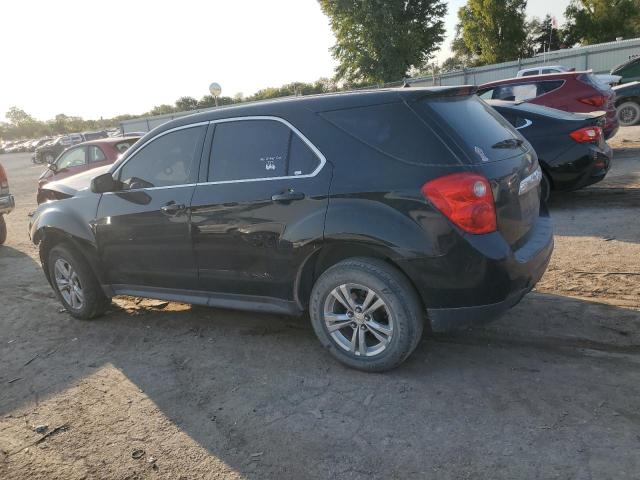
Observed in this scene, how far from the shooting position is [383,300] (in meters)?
3.36

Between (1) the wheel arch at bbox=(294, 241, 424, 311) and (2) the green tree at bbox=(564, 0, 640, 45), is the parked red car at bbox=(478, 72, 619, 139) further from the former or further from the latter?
(2) the green tree at bbox=(564, 0, 640, 45)

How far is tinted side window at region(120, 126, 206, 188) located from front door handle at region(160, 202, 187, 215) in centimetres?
18

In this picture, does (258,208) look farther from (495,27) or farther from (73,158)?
(495,27)

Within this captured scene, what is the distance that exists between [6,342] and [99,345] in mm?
1018

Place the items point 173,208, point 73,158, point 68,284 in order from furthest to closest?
point 73,158 < point 68,284 < point 173,208

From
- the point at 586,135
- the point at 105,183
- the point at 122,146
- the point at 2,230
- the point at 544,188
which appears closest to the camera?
the point at 105,183

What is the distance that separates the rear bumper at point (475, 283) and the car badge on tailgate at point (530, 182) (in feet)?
1.40

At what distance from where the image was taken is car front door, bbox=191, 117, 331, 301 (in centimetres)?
352

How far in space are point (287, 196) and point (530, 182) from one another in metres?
1.66

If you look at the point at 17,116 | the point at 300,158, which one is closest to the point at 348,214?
the point at 300,158

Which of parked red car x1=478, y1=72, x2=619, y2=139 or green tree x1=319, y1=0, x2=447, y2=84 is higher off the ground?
green tree x1=319, y1=0, x2=447, y2=84

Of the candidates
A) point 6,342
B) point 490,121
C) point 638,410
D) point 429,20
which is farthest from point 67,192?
point 429,20

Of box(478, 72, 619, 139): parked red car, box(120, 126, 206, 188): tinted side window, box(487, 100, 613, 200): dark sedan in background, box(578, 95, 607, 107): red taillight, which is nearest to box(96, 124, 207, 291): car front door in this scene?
box(120, 126, 206, 188): tinted side window

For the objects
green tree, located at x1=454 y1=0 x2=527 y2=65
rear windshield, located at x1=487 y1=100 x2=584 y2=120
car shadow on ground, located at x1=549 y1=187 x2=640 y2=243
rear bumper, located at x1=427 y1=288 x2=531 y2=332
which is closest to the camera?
rear bumper, located at x1=427 y1=288 x2=531 y2=332
